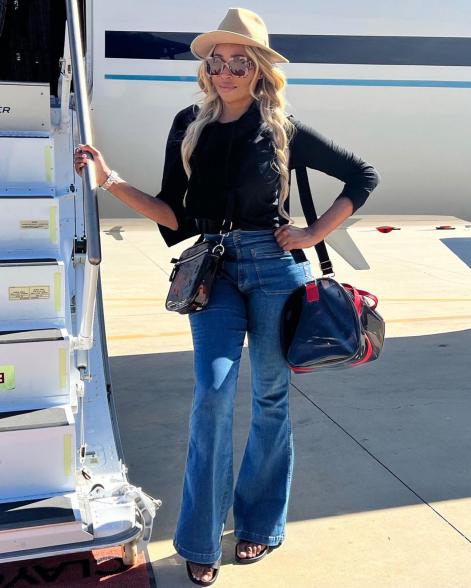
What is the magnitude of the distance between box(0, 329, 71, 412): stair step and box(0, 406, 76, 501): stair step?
0.24ft

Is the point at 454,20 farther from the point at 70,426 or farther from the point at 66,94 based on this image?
the point at 70,426

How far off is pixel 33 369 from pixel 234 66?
3.92ft

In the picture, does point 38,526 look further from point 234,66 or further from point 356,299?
point 234,66

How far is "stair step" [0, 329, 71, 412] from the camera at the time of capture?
303cm

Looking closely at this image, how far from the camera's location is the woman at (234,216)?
2854 millimetres

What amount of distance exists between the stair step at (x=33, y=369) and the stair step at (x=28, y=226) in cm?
35

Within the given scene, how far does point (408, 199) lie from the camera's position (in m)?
5.23

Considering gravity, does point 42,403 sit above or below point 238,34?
below

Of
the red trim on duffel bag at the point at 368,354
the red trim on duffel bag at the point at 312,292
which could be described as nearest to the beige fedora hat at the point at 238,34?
the red trim on duffel bag at the point at 312,292

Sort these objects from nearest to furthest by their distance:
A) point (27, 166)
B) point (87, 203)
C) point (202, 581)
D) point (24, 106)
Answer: point (87, 203)
point (202, 581)
point (27, 166)
point (24, 106)

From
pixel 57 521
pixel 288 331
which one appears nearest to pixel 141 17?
pixel 288 331

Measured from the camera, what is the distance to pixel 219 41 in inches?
111

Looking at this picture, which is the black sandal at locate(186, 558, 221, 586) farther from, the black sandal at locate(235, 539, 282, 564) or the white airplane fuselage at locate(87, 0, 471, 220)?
the white airplane fuselage at locate(87, 0, 471, 220)

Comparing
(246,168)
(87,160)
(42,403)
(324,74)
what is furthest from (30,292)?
(324,74)
